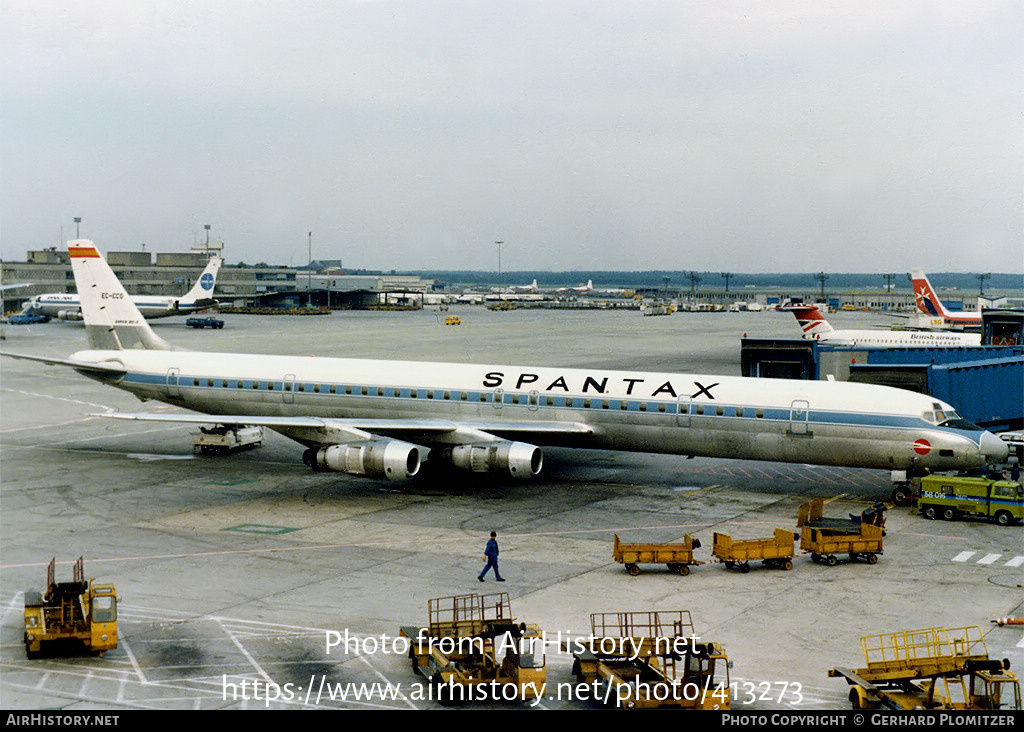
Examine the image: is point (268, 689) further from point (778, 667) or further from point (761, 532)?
point (761, 532)

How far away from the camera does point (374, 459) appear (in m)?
35.3

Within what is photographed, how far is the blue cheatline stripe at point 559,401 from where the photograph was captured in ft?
116

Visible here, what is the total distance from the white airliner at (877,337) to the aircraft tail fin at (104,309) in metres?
53.6

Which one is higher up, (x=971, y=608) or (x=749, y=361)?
(x=749, y=361)

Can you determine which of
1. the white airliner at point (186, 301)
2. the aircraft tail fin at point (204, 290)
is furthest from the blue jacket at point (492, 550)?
the aircraft tail fin at point (204, 290)

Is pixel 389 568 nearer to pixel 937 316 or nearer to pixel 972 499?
pixel 972 499

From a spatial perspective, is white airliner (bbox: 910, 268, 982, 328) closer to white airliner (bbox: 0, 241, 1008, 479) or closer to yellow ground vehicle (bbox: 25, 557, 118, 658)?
white airliner (bbox: 0, 241, 1008, 479)

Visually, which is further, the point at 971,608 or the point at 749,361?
the point at 749,361

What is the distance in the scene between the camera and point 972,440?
1363 inches

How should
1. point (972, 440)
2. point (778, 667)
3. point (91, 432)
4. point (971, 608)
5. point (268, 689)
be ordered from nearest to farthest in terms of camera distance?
1. point (268, 689)
2. point (778, 667)
3. point (971, 608)
4. point (972, 440)
5. point (91, 432)

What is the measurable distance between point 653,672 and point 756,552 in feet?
33.4

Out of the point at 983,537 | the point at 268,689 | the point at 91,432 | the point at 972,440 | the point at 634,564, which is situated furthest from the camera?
the point at 91,432

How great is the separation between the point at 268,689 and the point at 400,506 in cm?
1697

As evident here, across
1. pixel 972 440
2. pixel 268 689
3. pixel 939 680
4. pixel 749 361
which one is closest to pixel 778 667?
pixel 939 680
